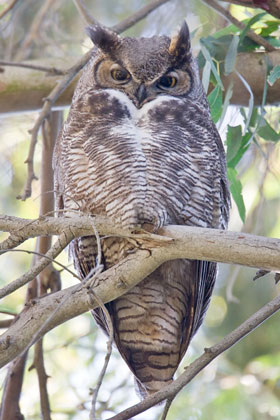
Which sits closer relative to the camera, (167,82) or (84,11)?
(167,82)

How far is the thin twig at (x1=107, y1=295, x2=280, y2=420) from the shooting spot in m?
1.37

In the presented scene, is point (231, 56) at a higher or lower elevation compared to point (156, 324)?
higher

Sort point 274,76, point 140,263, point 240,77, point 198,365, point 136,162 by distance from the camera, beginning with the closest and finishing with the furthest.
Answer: point 198,365 → point 140,263 → point 136,162 → point 274,76 → point 240,77

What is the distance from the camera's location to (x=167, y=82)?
2.25 metres

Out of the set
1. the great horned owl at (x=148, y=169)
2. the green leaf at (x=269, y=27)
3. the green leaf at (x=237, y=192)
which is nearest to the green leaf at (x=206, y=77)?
the great horned owl at (x=148, y=169)

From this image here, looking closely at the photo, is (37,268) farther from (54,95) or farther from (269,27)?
(269,27)

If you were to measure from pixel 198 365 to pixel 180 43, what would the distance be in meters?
1.21

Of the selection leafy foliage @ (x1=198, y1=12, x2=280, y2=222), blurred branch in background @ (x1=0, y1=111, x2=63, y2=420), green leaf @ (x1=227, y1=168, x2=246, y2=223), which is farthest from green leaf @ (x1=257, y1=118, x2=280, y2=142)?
blurred branch in background @ (x1=0, y1=111, x2=63, y2=420)

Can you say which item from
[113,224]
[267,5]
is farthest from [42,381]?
[267,5]

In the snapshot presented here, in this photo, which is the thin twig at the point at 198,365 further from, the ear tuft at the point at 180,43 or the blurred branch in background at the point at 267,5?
the blurred branch in background at the point at 267,5

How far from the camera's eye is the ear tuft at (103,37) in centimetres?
222

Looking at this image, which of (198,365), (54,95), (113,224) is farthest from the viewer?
(54,95)

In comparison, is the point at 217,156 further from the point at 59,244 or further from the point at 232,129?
the point at 59,244

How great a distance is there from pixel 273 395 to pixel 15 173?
1.97m
